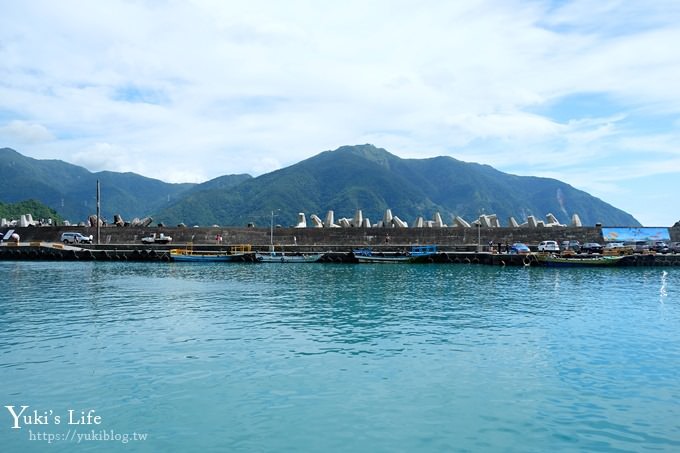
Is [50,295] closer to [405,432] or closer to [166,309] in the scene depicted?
[166,309]

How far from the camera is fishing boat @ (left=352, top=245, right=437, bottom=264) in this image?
6222 cm

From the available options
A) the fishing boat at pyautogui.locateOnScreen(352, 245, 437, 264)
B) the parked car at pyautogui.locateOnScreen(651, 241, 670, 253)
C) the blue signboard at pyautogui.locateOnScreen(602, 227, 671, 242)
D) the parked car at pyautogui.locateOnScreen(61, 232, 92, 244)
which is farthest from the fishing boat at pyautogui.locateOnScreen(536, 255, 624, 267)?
the parked car at pyautogui.locateOnScreen(61, 232, 92, 244)

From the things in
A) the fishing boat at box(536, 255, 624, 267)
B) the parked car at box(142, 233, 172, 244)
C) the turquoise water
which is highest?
the parked car at box(142, 233, 172, 244)

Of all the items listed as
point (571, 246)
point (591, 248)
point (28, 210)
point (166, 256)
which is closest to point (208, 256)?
point (166, 256)

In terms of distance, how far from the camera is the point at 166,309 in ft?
86.9

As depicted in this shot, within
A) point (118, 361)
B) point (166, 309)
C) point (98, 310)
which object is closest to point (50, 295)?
point (98, 310)

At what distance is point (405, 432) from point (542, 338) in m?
10.5

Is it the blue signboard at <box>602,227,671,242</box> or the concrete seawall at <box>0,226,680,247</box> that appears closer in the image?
the blue signboard at <box>602,227,671,242</box>

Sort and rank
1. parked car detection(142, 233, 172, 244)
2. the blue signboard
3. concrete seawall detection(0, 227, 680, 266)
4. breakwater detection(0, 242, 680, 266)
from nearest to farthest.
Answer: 1. breakwater detection(0, 242, 680, 266)
2. concrete seawall detection(0, 227, 680, 266)
3. the blue signboard
4. parked car detection(142, 233, 172, 244)

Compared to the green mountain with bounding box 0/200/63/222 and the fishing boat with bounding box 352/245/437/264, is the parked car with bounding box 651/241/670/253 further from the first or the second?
the green mountain with bounding box 0/200/63/222

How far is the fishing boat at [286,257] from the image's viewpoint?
63281 millimetres

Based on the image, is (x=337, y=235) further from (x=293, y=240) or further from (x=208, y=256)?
(x=208, y=256)

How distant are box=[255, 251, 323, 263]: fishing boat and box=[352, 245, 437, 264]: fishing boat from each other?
488cm

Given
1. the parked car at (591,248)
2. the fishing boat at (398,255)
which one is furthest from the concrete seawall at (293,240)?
the parked car at (591,248)
